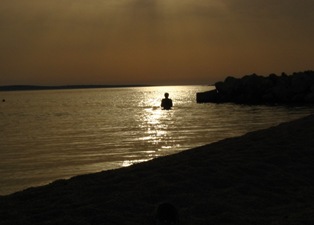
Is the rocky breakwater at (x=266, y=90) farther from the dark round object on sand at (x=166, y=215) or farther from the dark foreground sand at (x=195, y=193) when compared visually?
the dark round object on sand at (x=166, y=215)

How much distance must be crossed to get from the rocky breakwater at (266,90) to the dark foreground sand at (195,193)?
61749 millimetres

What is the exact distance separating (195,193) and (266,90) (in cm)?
7292

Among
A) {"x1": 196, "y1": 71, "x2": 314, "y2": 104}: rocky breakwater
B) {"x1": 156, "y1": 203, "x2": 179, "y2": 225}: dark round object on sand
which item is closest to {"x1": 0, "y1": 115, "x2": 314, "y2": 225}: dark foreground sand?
{"x1": 156, "y1": 203, "x2": 179, "y2": 225}: dark round object on sand

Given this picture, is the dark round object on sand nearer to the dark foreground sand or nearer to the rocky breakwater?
the dark foreground sand

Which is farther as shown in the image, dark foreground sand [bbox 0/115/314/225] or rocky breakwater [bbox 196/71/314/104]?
rocky breakwater [bbox 196/71/314/104]

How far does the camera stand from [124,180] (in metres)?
9.66

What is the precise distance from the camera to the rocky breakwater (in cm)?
7344

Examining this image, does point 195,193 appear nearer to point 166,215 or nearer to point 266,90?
point 166,215

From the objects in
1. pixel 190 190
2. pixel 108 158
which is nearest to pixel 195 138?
pixel 108 158

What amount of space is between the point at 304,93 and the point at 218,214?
69866 mm

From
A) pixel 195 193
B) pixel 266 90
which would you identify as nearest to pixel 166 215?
pixel 195 193

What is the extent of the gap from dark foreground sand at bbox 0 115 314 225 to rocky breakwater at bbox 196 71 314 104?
61.7 metres

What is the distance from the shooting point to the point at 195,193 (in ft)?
28.3

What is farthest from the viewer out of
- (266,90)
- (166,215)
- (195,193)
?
(266,90)
